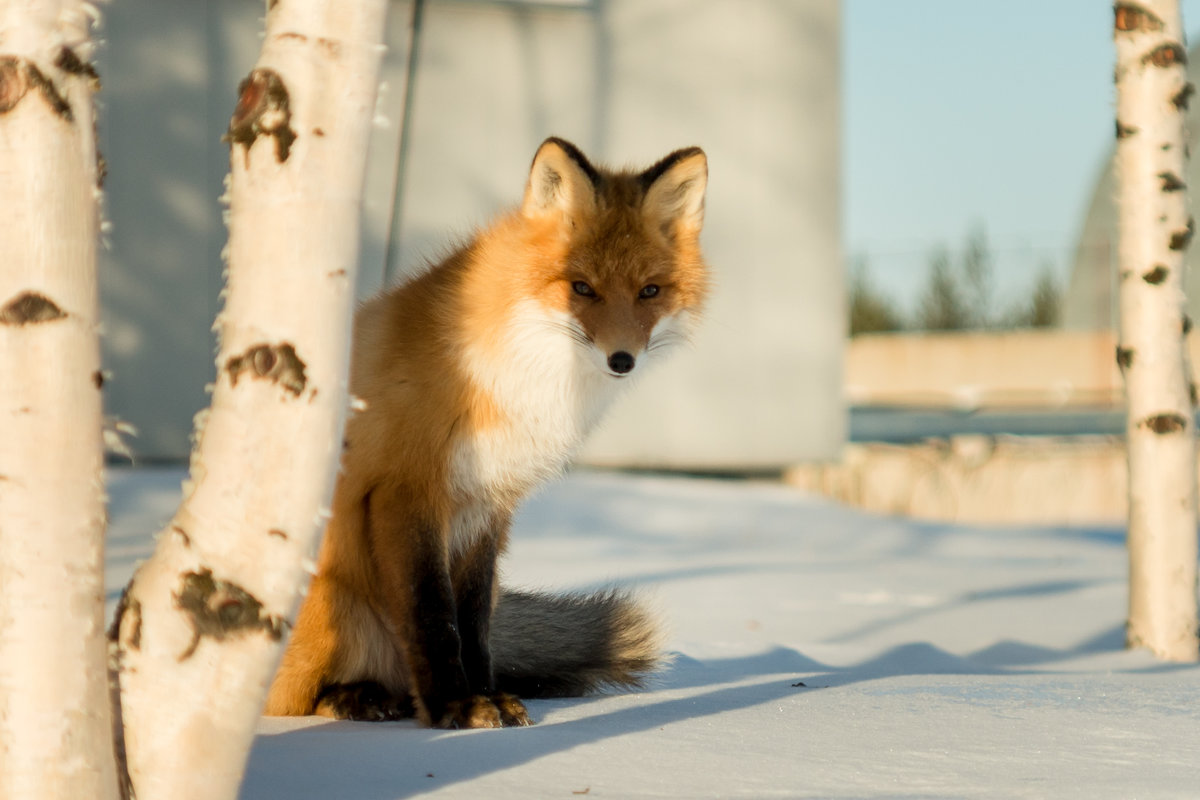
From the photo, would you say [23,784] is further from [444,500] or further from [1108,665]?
[1108,665]

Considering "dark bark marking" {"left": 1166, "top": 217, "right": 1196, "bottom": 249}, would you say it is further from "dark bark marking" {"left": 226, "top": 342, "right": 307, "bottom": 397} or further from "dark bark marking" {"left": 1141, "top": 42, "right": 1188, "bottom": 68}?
"dark bark marking" {"left": 226, "top": 342, "right": 307, "bottom": 397}

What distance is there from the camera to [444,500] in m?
2.81

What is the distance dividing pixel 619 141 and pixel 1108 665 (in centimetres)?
622

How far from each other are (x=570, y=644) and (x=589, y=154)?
6.49 meters

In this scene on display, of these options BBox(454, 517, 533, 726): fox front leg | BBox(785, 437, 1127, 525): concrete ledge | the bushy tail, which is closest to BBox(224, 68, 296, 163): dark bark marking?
BBox(454, 517, 533, 726): fox front leg

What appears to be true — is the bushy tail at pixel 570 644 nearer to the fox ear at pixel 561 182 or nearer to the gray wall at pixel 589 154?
the fox ear at pixel 561 182

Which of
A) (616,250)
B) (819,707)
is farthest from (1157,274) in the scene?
(819,707)

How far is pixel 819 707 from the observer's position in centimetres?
272

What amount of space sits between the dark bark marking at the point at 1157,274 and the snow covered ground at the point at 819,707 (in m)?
1.28

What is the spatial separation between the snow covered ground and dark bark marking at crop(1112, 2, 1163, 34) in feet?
6.92

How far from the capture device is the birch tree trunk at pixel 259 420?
67.1 inches

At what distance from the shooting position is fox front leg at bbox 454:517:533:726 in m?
2.90

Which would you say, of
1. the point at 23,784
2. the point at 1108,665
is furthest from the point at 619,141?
the point at 23,784

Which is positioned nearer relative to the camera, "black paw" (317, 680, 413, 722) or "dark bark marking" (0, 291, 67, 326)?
"dark bark marking" (0, 291, 67, 326)
